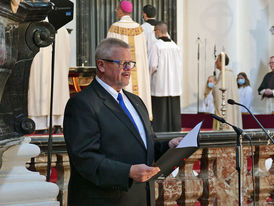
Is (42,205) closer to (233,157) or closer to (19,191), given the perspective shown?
(19,191)

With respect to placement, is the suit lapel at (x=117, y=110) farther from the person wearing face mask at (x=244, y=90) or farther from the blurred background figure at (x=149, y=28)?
the person wearing face mask at (x=244, y=90)

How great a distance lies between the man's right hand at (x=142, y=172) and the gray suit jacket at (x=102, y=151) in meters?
0.04

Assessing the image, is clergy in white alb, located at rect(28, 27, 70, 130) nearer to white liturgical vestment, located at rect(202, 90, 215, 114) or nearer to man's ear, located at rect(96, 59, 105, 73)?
man's ear, located at rect(96, 59, 105, 73)

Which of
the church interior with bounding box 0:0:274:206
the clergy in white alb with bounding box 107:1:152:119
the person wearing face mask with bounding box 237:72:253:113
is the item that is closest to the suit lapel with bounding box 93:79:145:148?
the church interior with bounding box 0:0:274:206

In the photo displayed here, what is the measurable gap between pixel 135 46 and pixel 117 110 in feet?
21.8

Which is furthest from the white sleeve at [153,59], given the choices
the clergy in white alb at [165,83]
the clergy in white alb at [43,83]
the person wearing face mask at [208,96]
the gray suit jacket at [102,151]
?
the gray suit jacket at [102,151]

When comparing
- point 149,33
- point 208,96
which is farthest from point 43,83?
point 208,96

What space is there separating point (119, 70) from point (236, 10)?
1489 cm

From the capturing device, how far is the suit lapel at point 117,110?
10.5ft

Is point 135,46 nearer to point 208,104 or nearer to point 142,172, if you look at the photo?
point 208,104

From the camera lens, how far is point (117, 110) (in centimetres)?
322

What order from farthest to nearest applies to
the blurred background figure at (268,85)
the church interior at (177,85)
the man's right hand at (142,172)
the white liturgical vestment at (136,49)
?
the blurred background figure at (268,85), the white liturgical vestment at (136,49), the man's right hand at (142,172), the church interior at (177,85)

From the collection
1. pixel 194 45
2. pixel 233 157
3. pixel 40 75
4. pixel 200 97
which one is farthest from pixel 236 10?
pixel 233 157

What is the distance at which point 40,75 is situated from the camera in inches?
324
